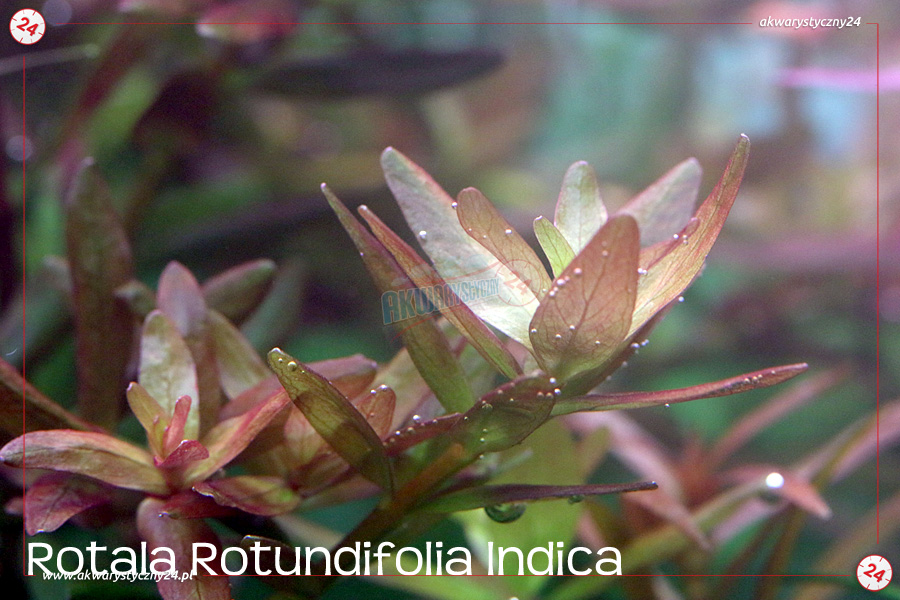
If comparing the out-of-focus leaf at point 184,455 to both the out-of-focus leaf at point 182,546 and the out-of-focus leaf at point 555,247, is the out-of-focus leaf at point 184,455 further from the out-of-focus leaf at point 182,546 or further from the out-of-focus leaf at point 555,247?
the out-of-focus leaf at point 555,247

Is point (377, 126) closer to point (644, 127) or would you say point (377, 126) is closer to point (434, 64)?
point (434, 64)

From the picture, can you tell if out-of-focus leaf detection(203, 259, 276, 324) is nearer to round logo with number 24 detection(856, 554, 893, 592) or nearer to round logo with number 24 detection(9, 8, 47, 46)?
round logo with number 24 detection(9, 8, 47, 46)

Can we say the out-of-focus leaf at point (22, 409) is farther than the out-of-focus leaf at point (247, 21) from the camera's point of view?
No

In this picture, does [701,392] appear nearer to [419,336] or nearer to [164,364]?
[419,336]

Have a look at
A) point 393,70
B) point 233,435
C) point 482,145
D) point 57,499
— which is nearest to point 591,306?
point 233,435

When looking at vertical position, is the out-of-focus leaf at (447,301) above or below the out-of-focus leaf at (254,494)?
above

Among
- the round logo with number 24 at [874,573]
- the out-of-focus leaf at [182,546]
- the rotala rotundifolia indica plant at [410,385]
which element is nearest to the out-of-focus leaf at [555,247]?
the rotala rotundifolia indica plant at [410,385]

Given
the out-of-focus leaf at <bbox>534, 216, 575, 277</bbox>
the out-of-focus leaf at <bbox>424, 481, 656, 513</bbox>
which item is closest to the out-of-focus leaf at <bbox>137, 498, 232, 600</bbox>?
the out-of-focus leaf at <bbox>424, 481, 656, 513</bbox>
